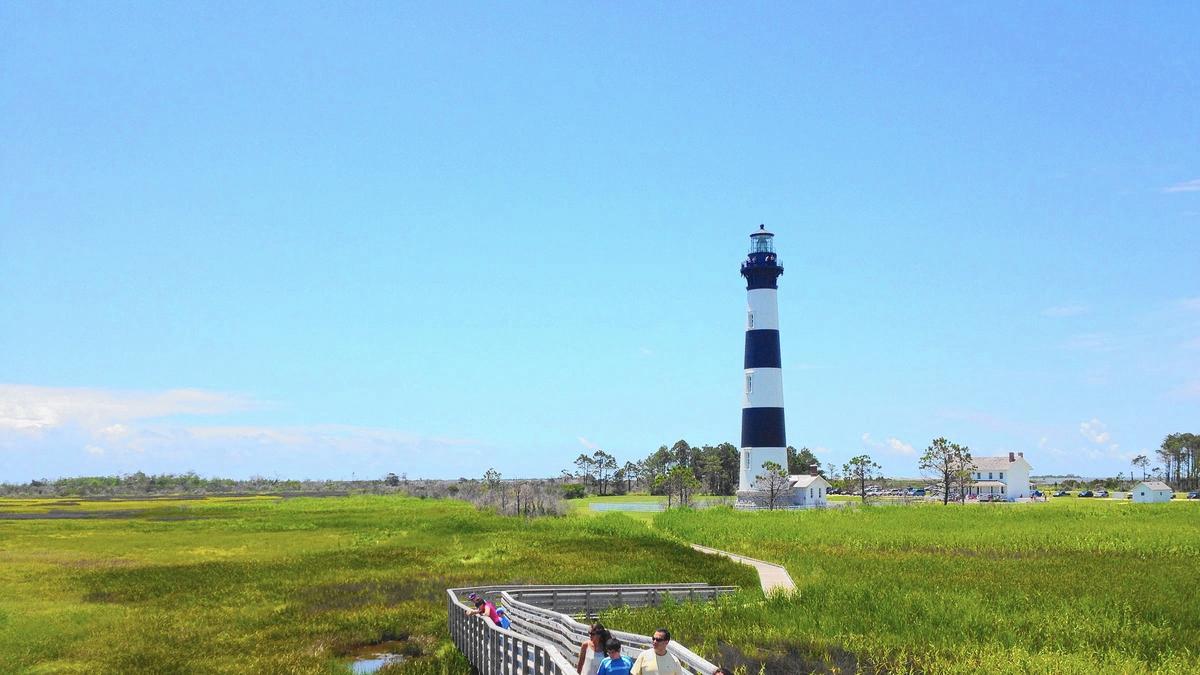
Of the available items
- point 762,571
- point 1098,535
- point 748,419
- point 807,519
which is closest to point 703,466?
point 748,419

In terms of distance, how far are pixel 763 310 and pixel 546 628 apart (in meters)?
64.1

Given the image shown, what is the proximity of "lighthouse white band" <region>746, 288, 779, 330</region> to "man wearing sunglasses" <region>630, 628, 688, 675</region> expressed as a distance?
71.0 m

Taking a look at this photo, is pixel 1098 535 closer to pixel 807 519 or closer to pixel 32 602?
pixel 807 519

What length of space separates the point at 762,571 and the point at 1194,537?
24.9 metres

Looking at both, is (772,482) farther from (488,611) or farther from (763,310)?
(488,611)

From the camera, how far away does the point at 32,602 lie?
3434cm

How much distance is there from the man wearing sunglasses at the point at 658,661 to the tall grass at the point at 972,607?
7057 millimetres

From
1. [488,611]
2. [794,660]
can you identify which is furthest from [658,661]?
[488,611]

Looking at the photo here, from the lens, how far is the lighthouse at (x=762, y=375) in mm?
81312

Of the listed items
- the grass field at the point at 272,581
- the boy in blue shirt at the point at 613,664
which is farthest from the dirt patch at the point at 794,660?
the grass field at the point at 272,581

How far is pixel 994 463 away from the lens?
13900cm

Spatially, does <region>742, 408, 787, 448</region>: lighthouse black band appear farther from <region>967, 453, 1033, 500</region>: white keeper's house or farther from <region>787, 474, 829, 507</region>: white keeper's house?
<region>967, 453, 1033, 500</region>: white keeper's house

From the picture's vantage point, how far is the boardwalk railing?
1652 cm

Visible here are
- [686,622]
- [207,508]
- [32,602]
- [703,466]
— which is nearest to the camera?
[686,622]
